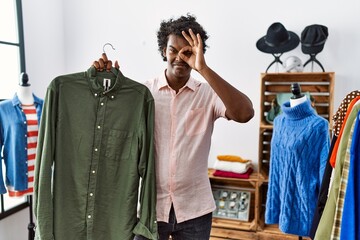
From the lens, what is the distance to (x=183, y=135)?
4.31ft

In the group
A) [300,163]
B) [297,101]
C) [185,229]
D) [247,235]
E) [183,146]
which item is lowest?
[247,235]

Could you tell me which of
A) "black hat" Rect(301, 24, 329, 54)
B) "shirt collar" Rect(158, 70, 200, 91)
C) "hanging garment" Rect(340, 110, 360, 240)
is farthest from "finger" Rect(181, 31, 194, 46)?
"black hat" Rect(301, 24, 329, 54)

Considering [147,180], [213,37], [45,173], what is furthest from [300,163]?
[213,37]

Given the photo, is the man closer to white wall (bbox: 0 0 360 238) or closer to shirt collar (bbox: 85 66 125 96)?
shirt collar (bbox: 85 66 125 96)

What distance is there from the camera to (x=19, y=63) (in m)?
2.80

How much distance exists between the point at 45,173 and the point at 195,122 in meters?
0.66

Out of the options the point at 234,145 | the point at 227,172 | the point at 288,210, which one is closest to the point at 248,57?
the point at 234,145

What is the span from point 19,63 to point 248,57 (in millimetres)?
2130

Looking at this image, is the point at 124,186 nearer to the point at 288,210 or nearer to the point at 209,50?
the point at 288,210

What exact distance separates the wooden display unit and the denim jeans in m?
1.43

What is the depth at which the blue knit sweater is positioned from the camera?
5.82 ft

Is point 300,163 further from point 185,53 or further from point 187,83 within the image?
point 185,53

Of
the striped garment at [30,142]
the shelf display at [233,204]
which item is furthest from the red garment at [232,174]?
the striped garment at [30,142]

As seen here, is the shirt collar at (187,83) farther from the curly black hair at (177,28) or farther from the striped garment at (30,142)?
the striped garment at (30,142)
